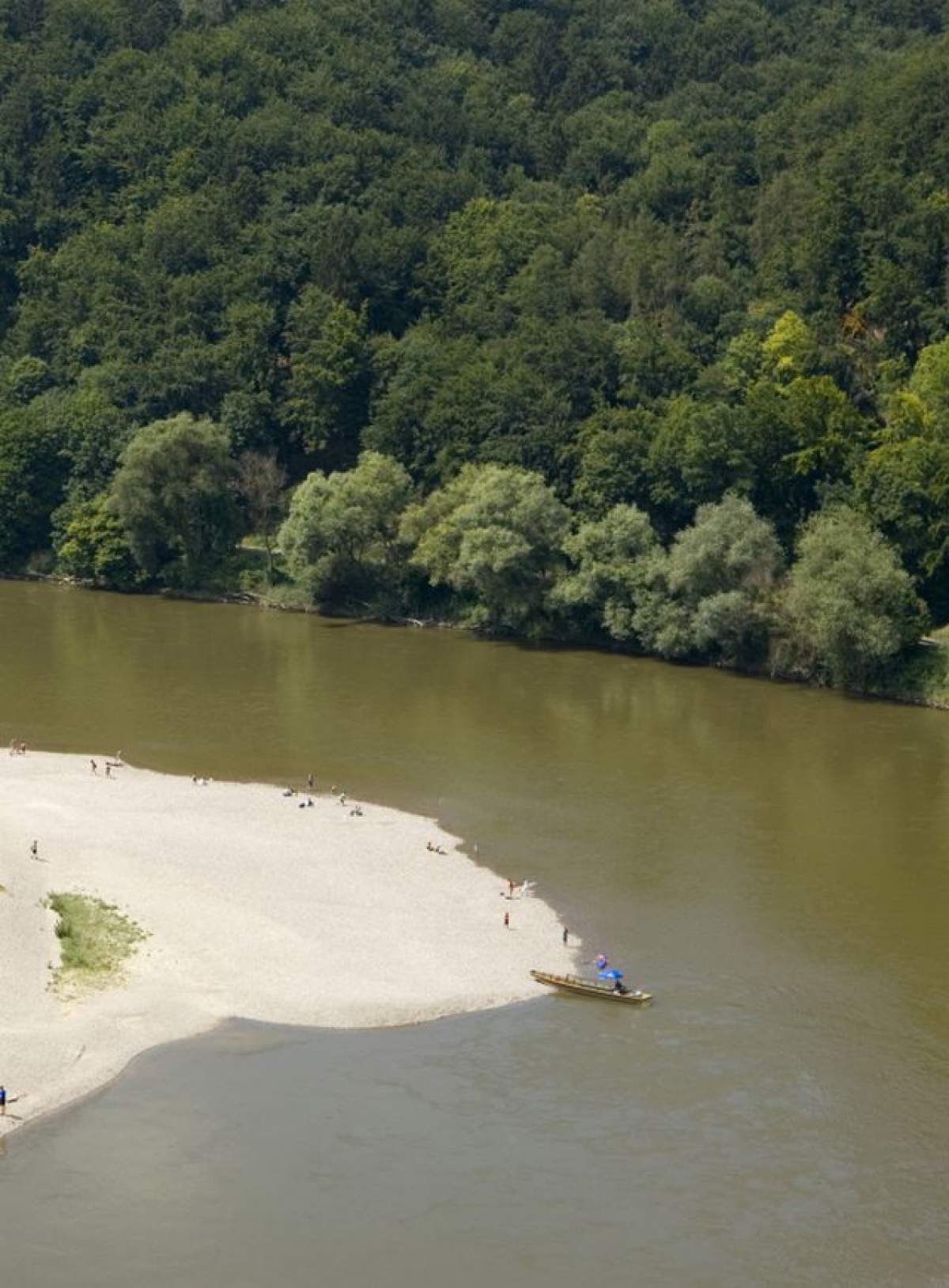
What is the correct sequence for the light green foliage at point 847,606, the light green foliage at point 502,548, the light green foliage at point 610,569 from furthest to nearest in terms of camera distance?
the light green foliage at point 502,548 → the light green foliage at point 610,569 → the light green foliage at point 847,606

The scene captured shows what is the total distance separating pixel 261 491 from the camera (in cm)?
9919

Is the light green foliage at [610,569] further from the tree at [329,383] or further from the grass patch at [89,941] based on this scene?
the grass patch at [89,941]

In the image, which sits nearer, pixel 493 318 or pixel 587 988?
pixel 587 988

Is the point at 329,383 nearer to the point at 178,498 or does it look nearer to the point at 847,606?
the point at 178,498

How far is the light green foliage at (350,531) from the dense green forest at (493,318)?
0.19 metres

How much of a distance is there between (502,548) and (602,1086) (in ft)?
150

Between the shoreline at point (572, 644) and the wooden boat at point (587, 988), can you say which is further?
the shoreline at point (572, 644)

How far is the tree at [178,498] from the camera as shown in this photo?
311 feet

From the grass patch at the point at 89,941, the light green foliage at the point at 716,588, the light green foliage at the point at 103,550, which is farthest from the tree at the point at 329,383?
the grass patch at the point at 89,941

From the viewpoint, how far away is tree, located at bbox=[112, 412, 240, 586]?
94812 millimetres

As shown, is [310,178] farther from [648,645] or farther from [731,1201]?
[731,1201]

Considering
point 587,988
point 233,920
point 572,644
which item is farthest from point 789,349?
point 587,988

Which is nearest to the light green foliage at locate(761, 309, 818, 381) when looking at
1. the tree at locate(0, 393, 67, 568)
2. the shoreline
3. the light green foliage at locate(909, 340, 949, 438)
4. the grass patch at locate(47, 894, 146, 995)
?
the light green foliage at locate(909, 340, 949, 438)

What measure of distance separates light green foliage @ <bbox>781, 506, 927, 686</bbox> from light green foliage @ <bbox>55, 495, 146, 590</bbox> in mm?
39203
